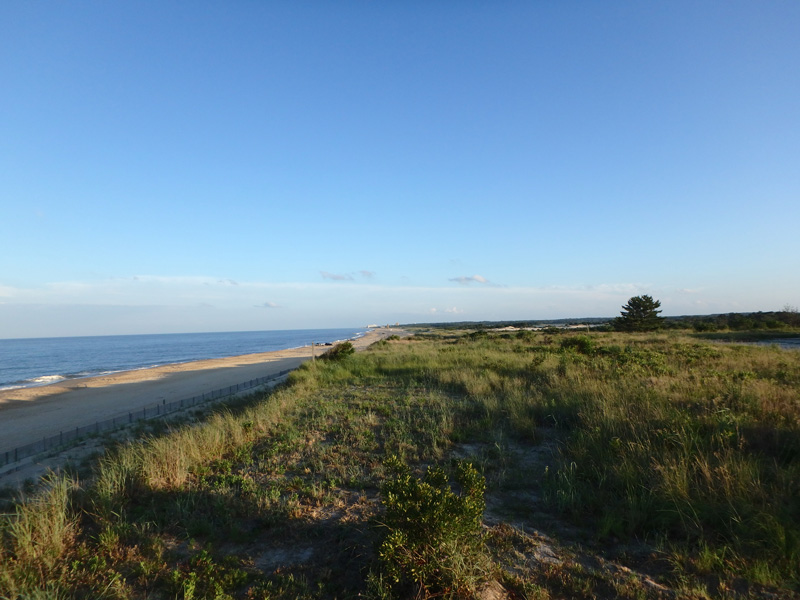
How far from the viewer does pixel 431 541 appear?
3771mm

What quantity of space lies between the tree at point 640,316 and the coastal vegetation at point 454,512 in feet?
152

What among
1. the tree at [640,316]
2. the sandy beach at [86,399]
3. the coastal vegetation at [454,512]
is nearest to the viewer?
the coastal vegetation at [454,512]

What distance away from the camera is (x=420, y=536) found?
3.80 metres

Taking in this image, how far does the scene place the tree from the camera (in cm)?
4959

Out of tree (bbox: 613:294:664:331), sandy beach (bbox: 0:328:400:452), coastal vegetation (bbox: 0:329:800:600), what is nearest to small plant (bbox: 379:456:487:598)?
coastal vegetation (bbox: 0:329:800:600)

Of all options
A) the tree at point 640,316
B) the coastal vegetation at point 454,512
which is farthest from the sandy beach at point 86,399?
the tree at point 640,316

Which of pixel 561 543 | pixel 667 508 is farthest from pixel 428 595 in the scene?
pixel 667 508

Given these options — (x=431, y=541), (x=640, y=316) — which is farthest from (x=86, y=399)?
(x=640, y=316)

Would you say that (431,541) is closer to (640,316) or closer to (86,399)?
(86,399)

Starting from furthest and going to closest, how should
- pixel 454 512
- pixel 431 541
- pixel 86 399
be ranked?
pixel 86 399, pixel 454 512, pixel 431 541

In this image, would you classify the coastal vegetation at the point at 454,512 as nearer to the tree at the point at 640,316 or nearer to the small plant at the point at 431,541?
the small plant at the point at 431,541

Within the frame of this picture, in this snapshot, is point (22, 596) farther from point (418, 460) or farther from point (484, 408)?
point (484, 408)

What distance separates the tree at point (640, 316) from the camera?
163 feet

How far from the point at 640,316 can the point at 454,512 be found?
180ft
